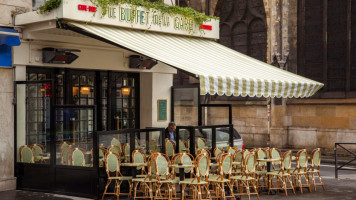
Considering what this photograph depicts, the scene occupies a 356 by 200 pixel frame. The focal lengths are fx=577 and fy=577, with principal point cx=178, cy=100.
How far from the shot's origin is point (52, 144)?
12344mm

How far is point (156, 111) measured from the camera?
16703 mm

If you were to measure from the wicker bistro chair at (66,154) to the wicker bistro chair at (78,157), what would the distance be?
0.14 metres

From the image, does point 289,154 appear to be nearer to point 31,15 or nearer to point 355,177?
point 355,177

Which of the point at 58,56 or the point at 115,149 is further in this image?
the point at 58,56

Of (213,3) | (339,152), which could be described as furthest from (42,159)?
(213,3)

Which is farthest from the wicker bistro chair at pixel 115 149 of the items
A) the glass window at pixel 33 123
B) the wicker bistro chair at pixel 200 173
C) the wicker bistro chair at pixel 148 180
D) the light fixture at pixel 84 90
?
the light fixture at pixel 84 90

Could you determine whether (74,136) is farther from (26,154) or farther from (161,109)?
(161,109)

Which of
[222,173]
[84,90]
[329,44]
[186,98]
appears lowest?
[222,173]

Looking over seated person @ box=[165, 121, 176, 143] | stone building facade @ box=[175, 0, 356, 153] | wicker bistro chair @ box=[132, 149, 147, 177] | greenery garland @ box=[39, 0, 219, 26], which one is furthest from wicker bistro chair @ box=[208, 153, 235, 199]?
stone building facade @ box=[175, 0, 356, 153]

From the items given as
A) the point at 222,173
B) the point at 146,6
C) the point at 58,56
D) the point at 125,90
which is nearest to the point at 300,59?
the point at 125,90

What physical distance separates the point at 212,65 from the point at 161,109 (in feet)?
14.2

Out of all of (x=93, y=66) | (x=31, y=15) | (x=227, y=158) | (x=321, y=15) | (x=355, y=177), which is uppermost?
(x=321, y=15)

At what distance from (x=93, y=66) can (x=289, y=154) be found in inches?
216

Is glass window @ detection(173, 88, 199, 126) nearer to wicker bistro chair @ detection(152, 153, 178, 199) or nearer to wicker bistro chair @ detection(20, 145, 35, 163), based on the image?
wicker bistro chair @ detection(152, 153, 178, 199)
